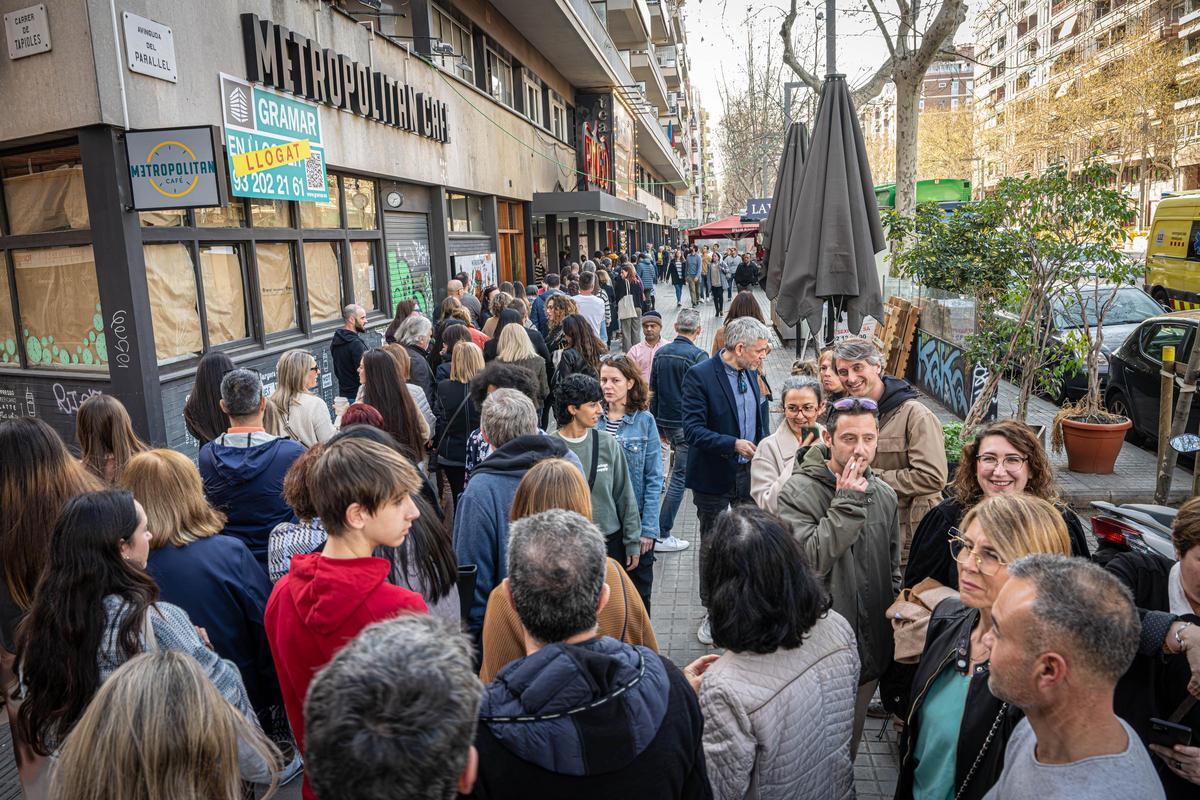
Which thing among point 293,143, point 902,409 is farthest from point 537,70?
point 902,409

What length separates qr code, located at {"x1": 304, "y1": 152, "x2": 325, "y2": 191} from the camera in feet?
33.5

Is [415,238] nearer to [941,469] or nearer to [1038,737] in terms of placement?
[941,469]

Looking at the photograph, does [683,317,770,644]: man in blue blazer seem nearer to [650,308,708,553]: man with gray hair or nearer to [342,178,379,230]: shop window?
[650,308,708,553]: man with gray hair

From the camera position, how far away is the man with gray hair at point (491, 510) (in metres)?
3.61

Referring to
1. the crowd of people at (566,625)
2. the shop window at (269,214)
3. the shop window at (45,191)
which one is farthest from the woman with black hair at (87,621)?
the shop window at (269,214)

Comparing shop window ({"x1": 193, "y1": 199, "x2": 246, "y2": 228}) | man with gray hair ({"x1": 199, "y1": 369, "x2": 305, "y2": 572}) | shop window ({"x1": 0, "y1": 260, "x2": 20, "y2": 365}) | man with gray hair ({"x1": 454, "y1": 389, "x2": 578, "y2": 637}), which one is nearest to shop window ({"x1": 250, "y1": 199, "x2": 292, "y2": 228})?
shop window ({"x1": 193, "y1": 199, "x2": 246, "y2": 228})

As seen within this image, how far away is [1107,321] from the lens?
43.0 ft

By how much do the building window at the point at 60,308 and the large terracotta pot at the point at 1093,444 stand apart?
992 centimetres

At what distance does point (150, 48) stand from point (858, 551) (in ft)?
25.7

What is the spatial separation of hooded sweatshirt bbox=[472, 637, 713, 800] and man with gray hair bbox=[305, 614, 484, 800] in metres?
0.35

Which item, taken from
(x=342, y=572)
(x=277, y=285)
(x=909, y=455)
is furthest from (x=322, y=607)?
(x=277, y=285)

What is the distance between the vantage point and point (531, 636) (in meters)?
2.19

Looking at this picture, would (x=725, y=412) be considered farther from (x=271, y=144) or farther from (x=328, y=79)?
(x=328, y=79)

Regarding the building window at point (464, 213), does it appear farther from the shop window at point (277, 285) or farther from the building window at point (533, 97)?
the shop window at point (277, 285)
